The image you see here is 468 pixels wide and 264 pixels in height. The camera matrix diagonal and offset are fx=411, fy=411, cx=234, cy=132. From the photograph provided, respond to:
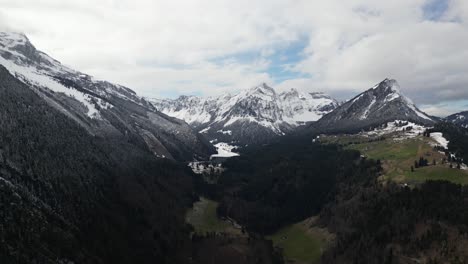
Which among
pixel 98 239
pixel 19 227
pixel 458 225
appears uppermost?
pixel 458 225

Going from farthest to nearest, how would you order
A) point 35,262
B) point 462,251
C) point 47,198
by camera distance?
point 47,198 → point 462,251 → point 35,262

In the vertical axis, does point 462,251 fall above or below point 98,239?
above

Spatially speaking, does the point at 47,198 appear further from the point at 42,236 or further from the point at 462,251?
the point at 462,251

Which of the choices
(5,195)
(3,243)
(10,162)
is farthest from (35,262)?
(10,162)

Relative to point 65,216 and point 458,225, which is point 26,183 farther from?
point 458,225

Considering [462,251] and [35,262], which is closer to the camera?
[35,262]

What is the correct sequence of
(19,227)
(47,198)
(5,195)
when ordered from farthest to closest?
(47,198) → (5,195) → (19,227)

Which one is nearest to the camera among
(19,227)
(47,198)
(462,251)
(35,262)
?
(35,262)

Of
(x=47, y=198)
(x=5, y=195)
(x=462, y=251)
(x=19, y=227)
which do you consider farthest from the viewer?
(x=47, y=198)

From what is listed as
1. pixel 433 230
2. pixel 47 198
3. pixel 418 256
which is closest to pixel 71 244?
pixel 47 198
